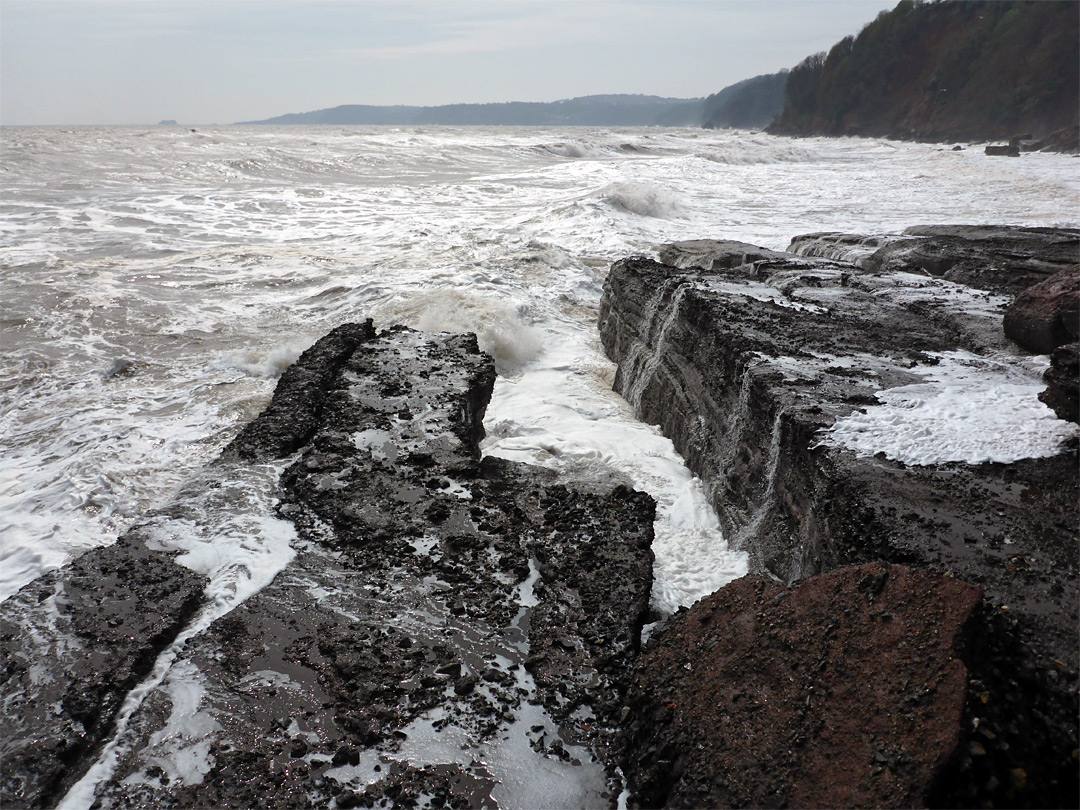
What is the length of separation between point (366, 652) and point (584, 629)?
3.22 ft

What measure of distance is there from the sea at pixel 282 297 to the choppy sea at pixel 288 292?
0.11 feet

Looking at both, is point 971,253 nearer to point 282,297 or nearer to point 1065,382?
point 1065,382

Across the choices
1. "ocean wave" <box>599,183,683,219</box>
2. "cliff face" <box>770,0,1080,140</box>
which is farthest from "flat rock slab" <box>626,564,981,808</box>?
"cliff face" <box>770,0,1080,140</box>

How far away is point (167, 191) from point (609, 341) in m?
15.7

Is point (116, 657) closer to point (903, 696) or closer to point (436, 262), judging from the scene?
point (903, 696)

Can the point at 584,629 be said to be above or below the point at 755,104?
below

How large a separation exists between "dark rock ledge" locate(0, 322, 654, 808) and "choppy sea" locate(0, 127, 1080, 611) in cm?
37

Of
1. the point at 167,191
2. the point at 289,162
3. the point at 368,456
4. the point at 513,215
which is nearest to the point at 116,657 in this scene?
the point at 368,456

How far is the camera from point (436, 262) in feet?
37.6

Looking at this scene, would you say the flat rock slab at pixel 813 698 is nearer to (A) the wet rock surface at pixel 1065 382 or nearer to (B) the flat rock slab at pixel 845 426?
(B) the flat rock slab at pixel 845 426

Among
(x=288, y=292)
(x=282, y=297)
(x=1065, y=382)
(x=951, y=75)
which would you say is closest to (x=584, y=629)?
(x=1065, y=382)

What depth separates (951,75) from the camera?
49.6 metres

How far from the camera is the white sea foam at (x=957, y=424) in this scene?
11.2 ft

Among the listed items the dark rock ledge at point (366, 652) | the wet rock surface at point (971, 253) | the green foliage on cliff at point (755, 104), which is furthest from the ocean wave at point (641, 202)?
the green foliage on cliff at point (755, 104)
